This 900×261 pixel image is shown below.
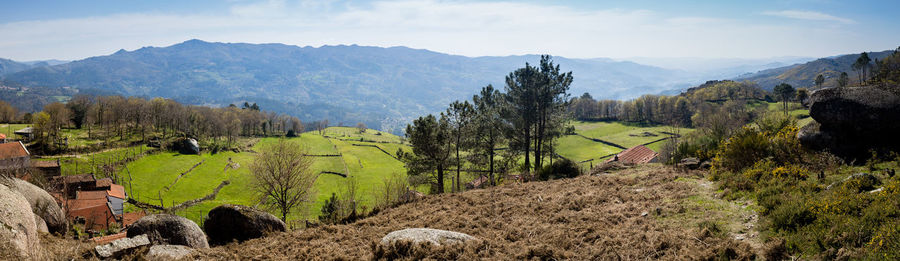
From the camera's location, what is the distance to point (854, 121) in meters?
13.2

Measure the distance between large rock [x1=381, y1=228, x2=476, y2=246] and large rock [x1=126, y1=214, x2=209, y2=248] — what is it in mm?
6235

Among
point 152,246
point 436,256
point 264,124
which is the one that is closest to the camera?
point 436,256

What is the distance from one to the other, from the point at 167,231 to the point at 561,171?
21.6 metres

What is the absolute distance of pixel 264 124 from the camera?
5103 inches

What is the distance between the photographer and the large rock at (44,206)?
12.1m

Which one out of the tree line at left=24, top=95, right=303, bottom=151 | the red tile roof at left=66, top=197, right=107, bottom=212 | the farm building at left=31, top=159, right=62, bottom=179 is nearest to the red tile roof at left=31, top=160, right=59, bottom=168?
the farm building at left=31, top=159, right=62, bottom=179

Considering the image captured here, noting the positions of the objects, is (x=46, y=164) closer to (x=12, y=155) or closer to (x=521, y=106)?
(x=12, y=155)

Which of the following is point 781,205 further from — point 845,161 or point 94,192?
point 94,192

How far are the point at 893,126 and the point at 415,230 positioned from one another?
16.2m

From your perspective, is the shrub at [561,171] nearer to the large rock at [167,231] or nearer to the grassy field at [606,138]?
the large rock at [167,231]

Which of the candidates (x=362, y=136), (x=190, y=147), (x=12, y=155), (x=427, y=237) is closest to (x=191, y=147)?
(x=190, y=147)

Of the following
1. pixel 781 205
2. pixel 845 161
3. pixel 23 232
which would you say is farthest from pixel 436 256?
pixel 845 161

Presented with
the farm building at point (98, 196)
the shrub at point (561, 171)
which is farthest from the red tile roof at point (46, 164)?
the shrub at point (561, 171)

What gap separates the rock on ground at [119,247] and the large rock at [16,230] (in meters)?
1.08
